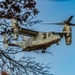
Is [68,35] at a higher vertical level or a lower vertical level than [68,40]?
higher

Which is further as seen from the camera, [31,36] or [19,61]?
[31,36]

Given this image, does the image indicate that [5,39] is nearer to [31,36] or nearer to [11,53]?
[11,53]

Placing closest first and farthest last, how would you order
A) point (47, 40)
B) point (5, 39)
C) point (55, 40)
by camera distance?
point (5, 39) < point (55, 40) < point (47, 40)

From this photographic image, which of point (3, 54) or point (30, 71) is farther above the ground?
point (3, 54)

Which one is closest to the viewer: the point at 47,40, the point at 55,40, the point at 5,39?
the point at 5,39

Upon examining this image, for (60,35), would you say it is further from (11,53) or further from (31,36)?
(11,53)

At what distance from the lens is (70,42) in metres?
27.0

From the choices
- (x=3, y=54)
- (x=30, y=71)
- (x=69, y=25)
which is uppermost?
(x=69, y=25)

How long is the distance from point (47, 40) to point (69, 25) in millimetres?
2842

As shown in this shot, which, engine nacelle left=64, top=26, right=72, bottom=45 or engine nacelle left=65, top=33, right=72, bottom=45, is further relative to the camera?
engine nacelle left=64, top=26, right=72, bottom=45

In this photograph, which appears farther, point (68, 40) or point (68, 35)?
point (68, 35)

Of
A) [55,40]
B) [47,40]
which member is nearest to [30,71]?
[55,40]

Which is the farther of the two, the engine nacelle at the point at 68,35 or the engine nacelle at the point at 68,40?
the engine nacelle at the point at 68,35

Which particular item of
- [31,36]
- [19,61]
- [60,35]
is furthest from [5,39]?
[60,35]
